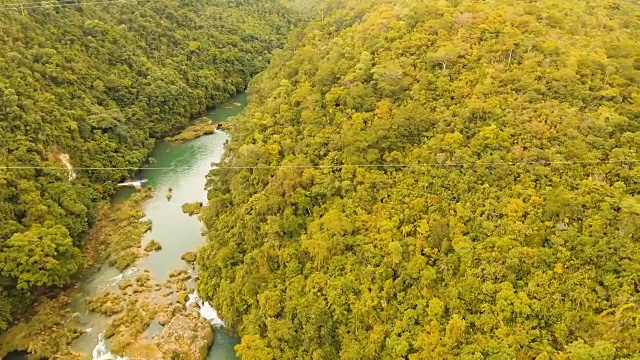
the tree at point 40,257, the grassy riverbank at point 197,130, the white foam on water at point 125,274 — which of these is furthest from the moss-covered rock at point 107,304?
the grassy riverbank at point 197,130

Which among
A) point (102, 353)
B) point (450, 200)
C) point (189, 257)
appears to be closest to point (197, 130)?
point (189, 257)

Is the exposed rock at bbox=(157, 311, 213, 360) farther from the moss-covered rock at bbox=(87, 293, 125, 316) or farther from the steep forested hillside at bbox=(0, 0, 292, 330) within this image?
the steep forested hillside at bbox=(0, 0, 292, 330)

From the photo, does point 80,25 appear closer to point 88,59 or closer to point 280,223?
point 88,59

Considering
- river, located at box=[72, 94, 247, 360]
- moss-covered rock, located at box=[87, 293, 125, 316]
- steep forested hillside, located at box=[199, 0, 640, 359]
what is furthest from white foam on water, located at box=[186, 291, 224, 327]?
moss-covered rock, located at box=[87, 293, 125, 316]

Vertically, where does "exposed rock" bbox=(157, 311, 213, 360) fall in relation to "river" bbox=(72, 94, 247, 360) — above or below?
below

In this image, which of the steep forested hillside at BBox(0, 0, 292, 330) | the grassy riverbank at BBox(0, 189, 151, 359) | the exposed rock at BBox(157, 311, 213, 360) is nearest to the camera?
the exposed rock at BBox(157, 311, 213, 360)

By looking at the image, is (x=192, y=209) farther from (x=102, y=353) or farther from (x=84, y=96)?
(x=84, y=96)

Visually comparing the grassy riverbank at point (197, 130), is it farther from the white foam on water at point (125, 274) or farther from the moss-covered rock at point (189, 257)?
the white foam on water at point (125, 274)
